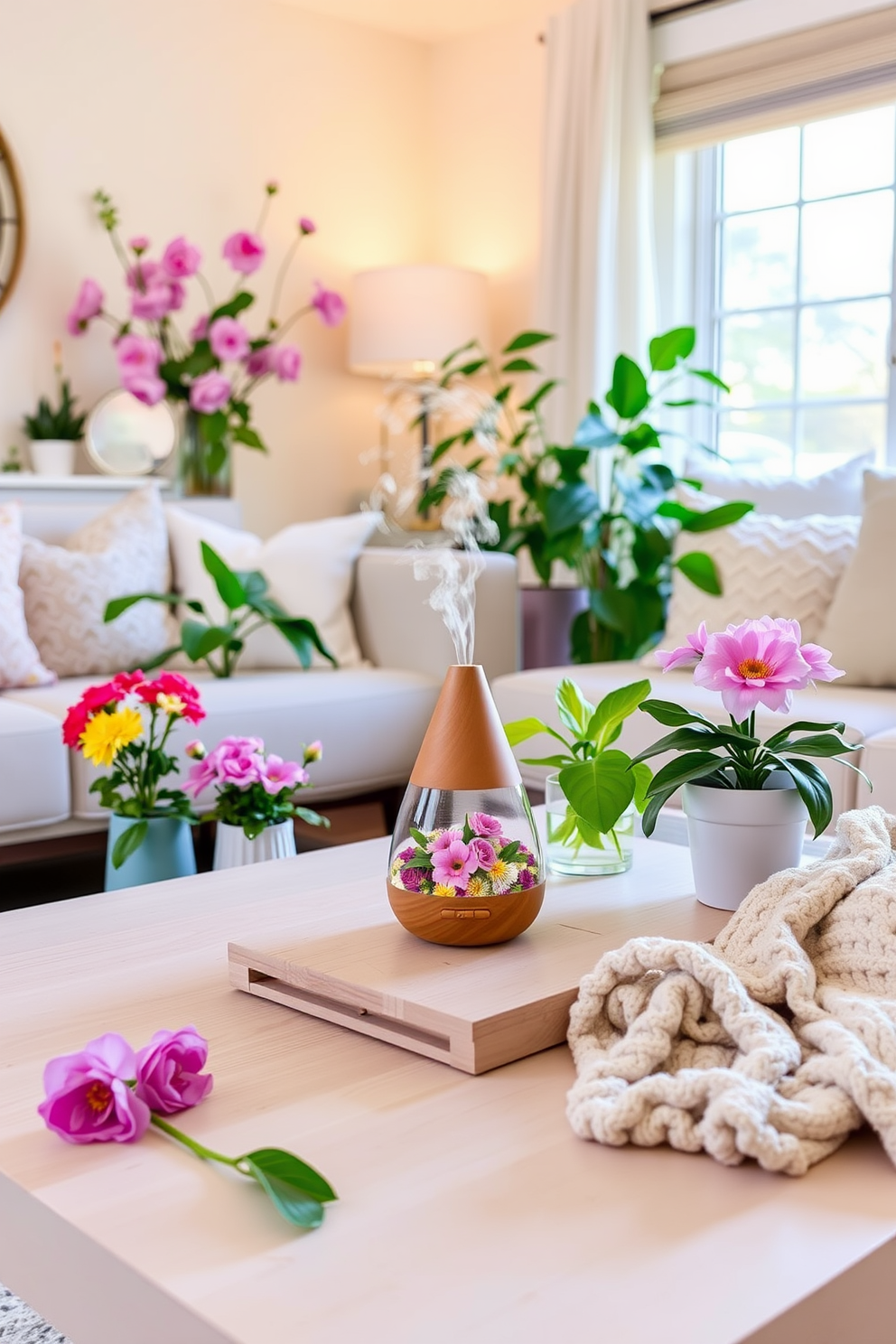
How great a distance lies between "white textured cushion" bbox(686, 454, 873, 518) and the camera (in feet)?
10.7

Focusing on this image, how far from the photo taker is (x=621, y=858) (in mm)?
1560

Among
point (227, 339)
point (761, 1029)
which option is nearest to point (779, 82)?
point (227, 339)

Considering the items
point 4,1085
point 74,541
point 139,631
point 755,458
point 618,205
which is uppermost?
point 618,205

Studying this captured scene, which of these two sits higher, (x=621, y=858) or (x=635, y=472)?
(x=635, y=472)

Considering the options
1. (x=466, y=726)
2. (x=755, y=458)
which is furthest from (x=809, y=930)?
(x=755, y=458)

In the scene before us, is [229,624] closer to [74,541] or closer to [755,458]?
[74,541]

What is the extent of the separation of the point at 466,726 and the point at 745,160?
336 centimetres

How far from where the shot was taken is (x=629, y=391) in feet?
11.1

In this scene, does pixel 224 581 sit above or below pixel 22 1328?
above

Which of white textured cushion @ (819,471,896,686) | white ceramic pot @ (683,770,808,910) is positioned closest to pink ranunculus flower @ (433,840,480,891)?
white ceramic pot @ (683,770,808,910)

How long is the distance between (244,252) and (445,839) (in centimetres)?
311

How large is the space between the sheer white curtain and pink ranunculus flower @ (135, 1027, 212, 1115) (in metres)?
3.31

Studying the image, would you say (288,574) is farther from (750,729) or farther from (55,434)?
(750,729)

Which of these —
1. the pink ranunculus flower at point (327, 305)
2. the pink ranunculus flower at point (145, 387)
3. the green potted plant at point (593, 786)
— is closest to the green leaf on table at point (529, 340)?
the pink ranunculus flower at point (327, 305)
